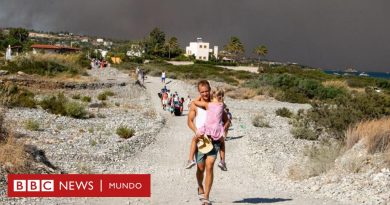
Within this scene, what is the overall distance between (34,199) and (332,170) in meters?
6.56

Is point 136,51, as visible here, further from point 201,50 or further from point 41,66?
point 41,66

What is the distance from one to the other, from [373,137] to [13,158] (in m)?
8.08

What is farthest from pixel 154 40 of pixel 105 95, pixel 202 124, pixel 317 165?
pixel 202 124

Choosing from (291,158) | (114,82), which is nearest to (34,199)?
(291,158)

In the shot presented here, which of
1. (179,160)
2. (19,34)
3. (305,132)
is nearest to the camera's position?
(179,160)

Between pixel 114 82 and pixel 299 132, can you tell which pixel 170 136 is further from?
pixel 114 82

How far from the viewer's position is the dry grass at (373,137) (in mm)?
12094

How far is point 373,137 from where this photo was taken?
40.7 feet

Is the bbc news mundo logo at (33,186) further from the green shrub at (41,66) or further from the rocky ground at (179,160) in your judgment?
the green shrub at (41,66)

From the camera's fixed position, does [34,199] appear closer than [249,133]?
Yes

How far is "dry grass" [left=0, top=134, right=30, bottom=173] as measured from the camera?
10609 millimetres

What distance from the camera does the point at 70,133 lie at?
62.6 feet

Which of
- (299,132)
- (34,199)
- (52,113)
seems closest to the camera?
(34,199)

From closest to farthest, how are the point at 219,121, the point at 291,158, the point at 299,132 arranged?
the point at 219,121, the point at 291,158, the point at 299,132
